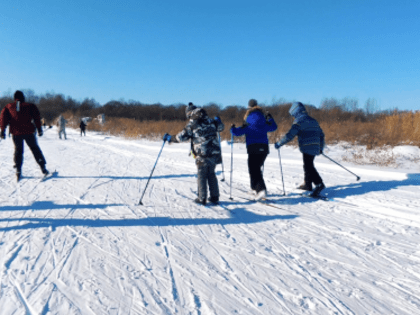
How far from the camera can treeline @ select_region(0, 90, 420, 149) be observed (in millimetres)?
10430

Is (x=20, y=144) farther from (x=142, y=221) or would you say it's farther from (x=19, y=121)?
(x=142, y=221)

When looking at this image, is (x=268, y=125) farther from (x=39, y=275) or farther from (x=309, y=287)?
(x=39, y=275)

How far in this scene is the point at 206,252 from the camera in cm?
286

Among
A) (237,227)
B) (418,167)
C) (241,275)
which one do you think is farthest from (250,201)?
(418,167)

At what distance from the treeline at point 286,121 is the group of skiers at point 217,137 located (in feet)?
22.2

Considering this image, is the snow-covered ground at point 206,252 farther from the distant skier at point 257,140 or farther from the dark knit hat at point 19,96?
the dark knit hat at point 19,96

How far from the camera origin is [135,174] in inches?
280

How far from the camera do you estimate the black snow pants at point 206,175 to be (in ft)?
14.3

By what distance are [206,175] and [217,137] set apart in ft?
2.31

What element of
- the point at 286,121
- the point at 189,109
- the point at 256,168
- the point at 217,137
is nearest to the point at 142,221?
the point at 217,137

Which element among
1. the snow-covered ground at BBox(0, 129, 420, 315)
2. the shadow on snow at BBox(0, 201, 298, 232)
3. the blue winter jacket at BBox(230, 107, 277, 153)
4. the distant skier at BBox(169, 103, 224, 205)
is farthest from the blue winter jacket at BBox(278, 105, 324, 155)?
the shadow on snow at BBox(0, 201, 298, 232)

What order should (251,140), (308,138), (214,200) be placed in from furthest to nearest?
(308,138), (251,140), (214,200)

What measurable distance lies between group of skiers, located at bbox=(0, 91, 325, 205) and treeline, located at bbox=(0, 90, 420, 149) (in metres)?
6.77

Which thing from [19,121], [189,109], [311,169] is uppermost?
[189,109]
